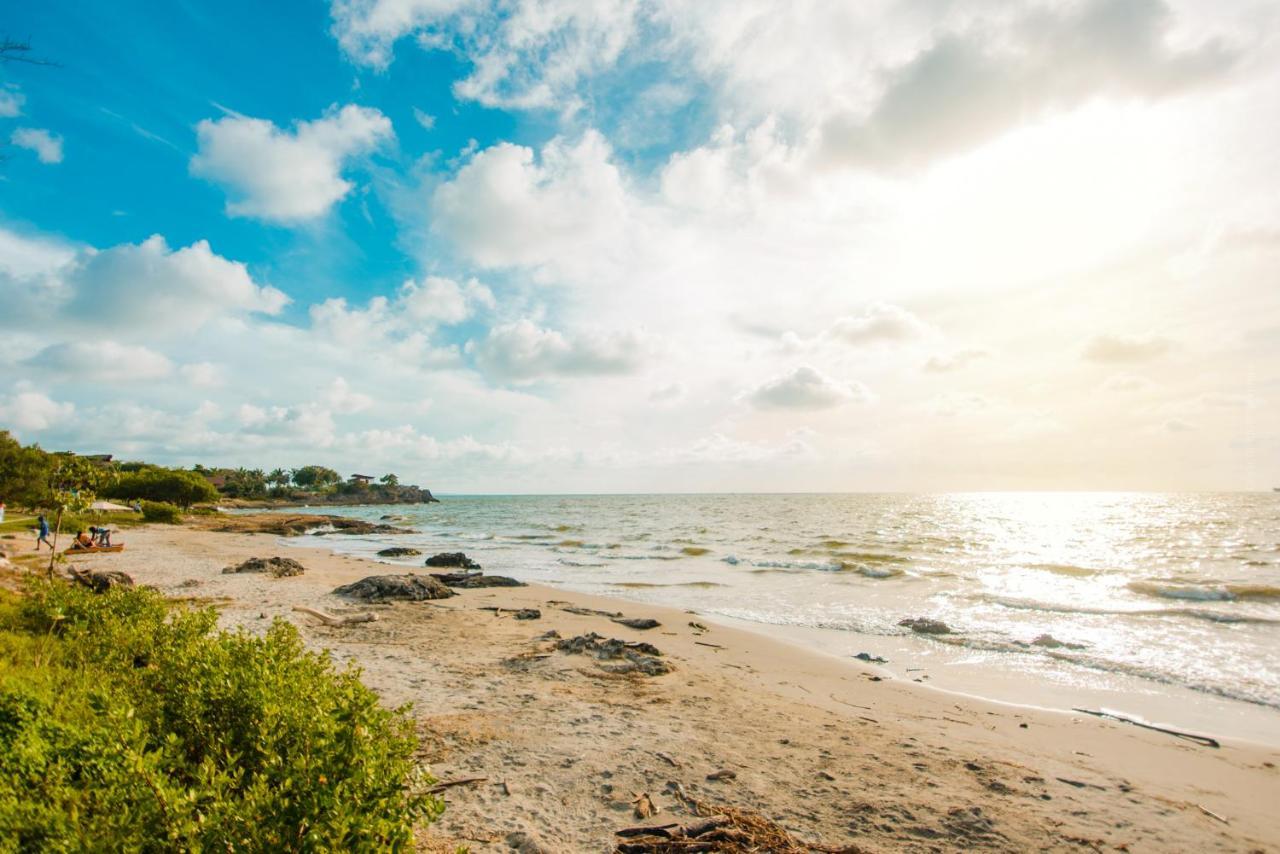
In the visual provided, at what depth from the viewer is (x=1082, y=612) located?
19078 mm

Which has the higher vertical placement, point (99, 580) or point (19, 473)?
point (19, 473)

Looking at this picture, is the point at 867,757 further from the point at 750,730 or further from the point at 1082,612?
the point at 1082,612

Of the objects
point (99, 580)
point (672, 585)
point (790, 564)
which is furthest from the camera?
point (790, 564)

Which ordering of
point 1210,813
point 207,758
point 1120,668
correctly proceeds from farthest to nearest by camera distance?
1. point 1120,668
2. point 1210,813
3. point 207,758

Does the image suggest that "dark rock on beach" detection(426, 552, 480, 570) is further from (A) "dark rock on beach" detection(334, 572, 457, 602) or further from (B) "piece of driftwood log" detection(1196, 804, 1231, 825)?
(B) "piece of driftwood log" detection(1196, 804, 1231, 825)

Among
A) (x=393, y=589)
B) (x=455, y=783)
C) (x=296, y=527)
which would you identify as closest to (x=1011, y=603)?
(x=455, y=783)

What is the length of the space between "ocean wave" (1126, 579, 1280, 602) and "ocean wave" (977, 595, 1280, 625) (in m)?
3.16

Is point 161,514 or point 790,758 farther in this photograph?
point 161,514

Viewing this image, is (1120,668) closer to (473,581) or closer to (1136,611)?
(1136,611)

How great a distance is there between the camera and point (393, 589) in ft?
61.7

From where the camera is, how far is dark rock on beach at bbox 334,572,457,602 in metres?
18.3

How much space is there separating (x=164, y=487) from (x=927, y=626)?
8418 centimetres

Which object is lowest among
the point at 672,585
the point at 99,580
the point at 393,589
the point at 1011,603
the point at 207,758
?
the point at 672,585

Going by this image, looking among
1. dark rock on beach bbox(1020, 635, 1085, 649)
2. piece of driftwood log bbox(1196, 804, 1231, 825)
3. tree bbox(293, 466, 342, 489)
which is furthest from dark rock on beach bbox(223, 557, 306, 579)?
tree bbox(293, 466, 342, 489)
